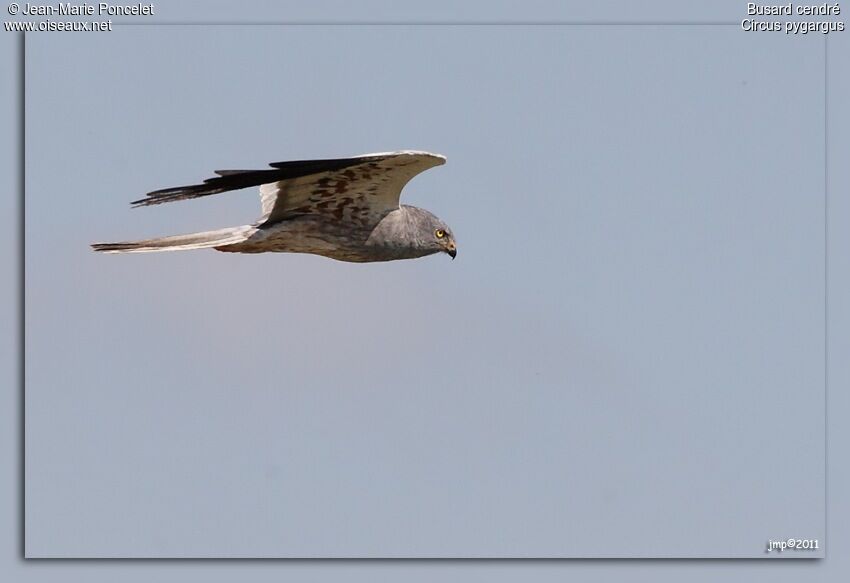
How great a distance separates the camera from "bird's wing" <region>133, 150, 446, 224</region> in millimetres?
14016

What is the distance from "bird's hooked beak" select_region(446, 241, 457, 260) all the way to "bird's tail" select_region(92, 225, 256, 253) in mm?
2083

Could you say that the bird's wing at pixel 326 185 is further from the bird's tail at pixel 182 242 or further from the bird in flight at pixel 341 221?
the bird's tail at pixel 182 242

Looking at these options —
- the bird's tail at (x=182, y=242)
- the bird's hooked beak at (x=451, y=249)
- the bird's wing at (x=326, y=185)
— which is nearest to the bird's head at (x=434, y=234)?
the bird's hooked beak at (x=451, y=249)

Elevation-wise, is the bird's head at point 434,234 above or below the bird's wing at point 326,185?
below

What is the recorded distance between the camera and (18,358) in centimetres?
1616

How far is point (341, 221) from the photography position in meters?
15.5

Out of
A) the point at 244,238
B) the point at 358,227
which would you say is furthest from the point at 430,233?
the point at 244,238

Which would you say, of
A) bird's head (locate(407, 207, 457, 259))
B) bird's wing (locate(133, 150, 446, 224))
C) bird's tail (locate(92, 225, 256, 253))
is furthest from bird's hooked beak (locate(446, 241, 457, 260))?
bird's tail (locate(92, 225, 256, 253))

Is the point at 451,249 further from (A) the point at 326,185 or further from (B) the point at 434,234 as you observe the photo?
(A) the point at 326,185

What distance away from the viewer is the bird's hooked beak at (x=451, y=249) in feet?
53.2

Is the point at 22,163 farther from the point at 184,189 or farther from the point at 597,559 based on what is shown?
the point at 597,559

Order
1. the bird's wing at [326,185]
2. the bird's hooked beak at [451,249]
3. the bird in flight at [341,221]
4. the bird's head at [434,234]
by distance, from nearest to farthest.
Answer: the bird's wing at [326,185] < the bird in flight at [341,221] < the bird's head at [434,234] < the bird's hooked beak at [451,249]

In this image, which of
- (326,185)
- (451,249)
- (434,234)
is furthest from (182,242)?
(451,249)

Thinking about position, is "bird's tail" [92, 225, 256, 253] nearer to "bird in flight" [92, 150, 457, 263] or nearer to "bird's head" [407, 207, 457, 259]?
"bird in flight" [92, 150, 457, 263]
